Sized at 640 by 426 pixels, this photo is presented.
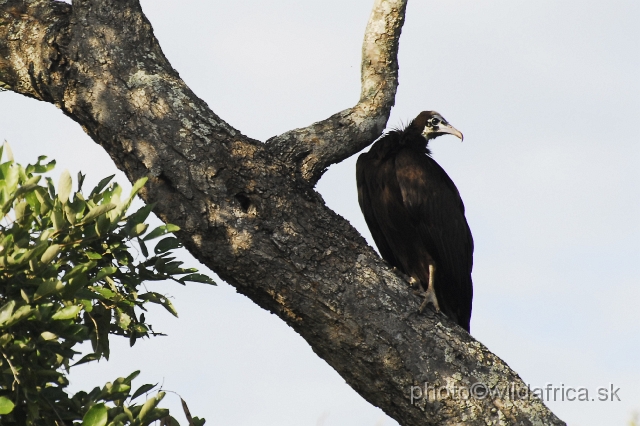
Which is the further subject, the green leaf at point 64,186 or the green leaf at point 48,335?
the green leaf at point 64,186

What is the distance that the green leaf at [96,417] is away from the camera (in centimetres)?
238

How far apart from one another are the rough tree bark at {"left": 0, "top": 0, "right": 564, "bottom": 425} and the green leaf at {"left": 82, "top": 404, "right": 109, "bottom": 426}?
0.81 m

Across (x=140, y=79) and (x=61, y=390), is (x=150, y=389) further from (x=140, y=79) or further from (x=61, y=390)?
(x=140, y=79)

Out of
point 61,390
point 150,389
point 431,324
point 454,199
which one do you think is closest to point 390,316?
point 431,324

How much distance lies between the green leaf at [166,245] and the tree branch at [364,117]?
0.71m

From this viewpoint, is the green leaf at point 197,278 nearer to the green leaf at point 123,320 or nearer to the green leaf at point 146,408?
the green leaf at point 123,320

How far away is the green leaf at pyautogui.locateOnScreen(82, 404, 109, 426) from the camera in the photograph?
2375 millimetres

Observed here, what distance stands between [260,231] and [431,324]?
2.52 feet

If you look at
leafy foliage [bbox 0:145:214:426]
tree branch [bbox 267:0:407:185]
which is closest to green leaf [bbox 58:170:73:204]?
leafy foliage [bbox 0:145:214:426]

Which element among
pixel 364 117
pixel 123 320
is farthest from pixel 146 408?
pixel 364 117

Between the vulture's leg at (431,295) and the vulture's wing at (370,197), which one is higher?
the vulture's wing at (370,197)

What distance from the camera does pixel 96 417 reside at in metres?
2.38

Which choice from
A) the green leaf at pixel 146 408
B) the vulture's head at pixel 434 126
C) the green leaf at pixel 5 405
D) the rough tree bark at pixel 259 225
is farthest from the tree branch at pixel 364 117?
the vulture's head at pixel 434 126

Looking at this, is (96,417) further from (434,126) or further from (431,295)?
(434,126)
